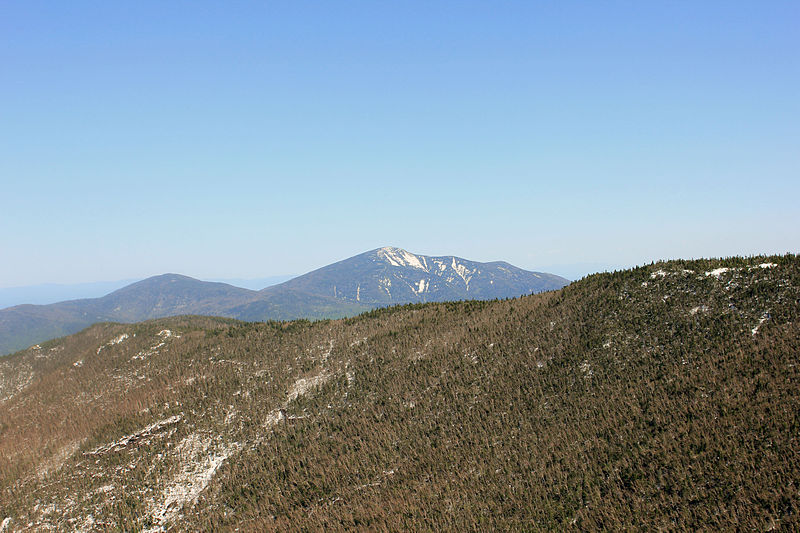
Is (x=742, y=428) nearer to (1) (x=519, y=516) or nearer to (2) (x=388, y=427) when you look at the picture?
(1) (x=519, y=516)

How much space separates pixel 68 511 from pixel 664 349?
4924cm

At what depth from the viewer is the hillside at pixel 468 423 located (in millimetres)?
20875

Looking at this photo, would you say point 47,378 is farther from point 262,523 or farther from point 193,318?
point 262,523

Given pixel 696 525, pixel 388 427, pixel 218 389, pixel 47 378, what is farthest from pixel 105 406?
pixel 696 525

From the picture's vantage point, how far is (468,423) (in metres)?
31.1

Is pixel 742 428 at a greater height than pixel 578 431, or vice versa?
pixel 742 428

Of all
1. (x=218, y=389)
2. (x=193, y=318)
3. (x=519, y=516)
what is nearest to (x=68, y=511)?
(x=218, y=389)

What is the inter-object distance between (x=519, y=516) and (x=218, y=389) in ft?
116

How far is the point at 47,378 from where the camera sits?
2709 inches

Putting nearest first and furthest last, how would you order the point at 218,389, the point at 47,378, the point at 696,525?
the point at 696,525
the point at 218,389
the point at 47,378

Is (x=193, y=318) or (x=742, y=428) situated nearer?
(x=742, y=428)

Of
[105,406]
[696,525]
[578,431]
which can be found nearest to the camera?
[696,525]

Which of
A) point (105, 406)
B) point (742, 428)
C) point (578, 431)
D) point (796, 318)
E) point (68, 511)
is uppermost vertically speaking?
point (796, 318)

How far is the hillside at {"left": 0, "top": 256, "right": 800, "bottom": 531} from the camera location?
20.9 meters
